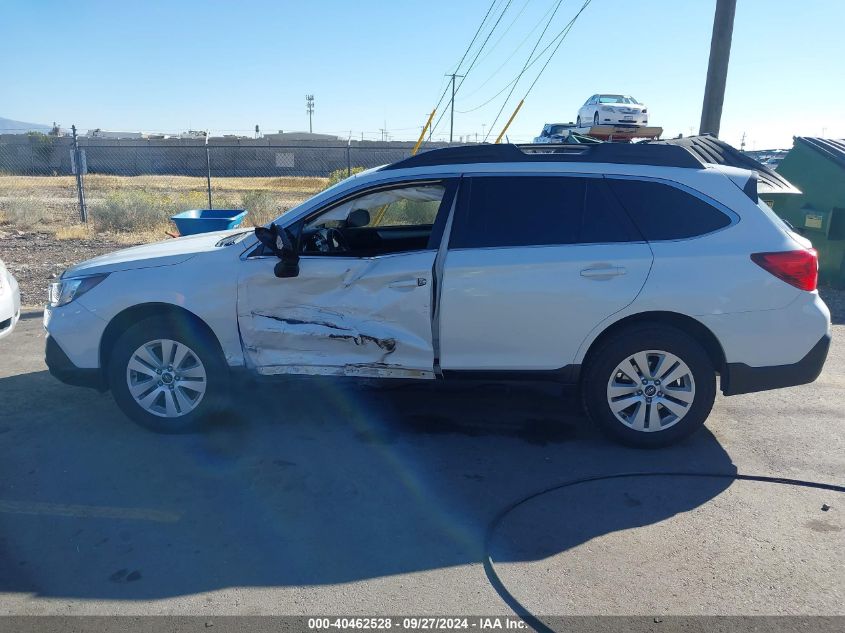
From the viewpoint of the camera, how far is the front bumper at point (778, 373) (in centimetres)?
468

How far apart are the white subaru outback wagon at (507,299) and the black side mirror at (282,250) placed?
1 centimetres

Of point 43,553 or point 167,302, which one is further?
point 167,302

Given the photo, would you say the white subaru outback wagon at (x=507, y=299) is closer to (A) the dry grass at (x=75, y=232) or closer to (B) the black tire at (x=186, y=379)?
(B) the black tire at (x=186, y=379)

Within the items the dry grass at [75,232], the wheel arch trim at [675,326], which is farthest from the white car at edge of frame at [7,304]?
the dry grass at [75,232]

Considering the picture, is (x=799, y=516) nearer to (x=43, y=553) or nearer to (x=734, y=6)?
(x=43, y=553)

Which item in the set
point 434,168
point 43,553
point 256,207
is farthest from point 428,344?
point 256,207

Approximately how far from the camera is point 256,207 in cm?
1706

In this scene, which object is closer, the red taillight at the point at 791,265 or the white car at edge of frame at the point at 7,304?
the red taillight at the point at 791,265

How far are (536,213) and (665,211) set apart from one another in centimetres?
84

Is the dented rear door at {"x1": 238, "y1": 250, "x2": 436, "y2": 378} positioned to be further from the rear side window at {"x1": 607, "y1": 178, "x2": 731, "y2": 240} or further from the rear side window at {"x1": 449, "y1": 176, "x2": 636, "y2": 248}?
the rear side window at {"x1": 607, "y1": 178, "x2": 731, "y2": 240}

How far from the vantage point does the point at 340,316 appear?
16.0ft

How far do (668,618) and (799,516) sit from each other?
4.44 ft

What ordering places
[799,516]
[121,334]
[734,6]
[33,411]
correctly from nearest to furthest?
[799,516], [121,334], [33,411], [734,6]

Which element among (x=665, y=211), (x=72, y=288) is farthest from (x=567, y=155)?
(x=72, y=288)
